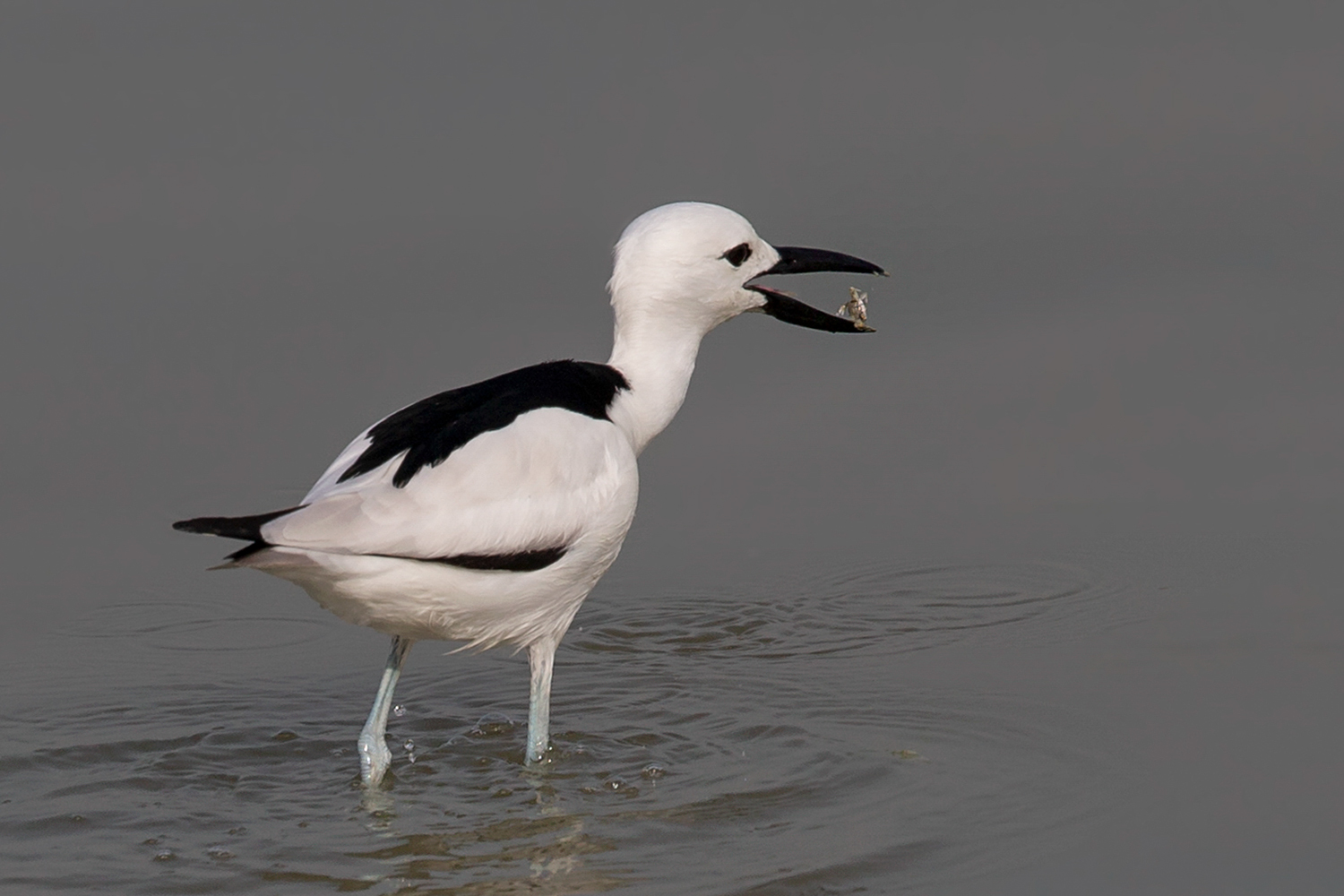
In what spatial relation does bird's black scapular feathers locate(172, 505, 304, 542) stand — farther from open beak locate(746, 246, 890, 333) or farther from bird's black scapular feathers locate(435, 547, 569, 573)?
open beak locate(746, 246, 890, 333)

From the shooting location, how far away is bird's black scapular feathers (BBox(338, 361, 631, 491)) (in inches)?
317

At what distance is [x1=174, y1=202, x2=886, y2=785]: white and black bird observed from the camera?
7.59 metres

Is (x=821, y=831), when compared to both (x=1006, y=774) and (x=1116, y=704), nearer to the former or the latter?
(x=1006, y=774)

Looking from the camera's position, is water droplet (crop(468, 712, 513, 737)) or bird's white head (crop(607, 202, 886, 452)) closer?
water droplet (crop(468, 712, 513, 737))


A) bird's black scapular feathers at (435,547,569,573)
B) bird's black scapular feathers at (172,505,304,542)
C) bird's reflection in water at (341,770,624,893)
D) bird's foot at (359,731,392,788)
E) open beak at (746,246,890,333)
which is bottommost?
bird's reflection in water at (341,770,624,893)

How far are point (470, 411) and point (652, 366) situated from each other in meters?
1.28

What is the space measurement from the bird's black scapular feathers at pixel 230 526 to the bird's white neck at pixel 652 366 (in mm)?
2311

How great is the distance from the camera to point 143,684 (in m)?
9.46

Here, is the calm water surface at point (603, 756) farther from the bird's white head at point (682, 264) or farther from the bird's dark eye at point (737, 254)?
the bird's dark eye at point (737, 254)

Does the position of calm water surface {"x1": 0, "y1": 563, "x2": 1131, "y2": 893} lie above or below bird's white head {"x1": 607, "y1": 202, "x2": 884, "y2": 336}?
below

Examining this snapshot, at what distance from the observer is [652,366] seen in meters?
9.23

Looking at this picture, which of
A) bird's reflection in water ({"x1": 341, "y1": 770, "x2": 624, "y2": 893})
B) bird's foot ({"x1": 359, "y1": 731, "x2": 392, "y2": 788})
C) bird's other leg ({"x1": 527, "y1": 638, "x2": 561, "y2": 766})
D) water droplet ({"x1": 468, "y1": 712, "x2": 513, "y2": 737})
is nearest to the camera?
bird's reflection in water ({"x1": 341, "y1": 770, "x2": 624, "y2": 893})

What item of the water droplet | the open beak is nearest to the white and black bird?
the open beak

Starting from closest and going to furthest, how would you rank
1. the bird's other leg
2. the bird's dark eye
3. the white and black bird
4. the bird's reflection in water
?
1. the bird's reflection in water
2. the white and black bird
3. the bird's other leg
4. the bird's dark eye
